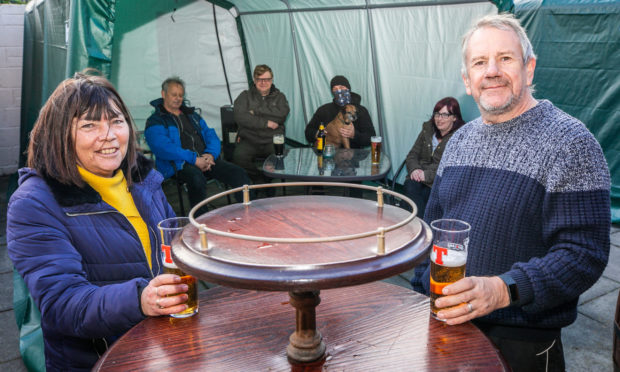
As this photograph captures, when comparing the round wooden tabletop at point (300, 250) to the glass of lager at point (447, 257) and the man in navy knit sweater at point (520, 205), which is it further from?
the man in navy knit sweater at point (520, 205)

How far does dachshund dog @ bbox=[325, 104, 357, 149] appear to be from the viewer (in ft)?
17.1

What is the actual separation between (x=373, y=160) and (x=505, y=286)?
297 centimetres

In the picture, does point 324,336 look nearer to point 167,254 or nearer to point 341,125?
point 167,254

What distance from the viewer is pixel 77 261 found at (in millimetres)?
1479

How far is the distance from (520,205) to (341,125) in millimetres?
3757

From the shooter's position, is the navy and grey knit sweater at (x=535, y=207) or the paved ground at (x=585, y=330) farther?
the paved ground at (x=585, y=330)

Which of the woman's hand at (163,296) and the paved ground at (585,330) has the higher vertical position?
the woman's hand at (163,296)

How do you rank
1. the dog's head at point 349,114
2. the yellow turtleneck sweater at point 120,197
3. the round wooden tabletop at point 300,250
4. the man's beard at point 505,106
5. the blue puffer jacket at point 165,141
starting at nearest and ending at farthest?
1. the round wooden tabletop at point 300,250
2. the man's beard at point 505,106
3. the yellow turtleneck sweater at point 120,197
4. the blue puffer jacket at point 165,141
5. the dog's head at point 349,114

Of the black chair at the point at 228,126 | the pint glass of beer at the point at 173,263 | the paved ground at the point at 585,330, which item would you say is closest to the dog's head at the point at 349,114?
the black chair at the point at 228,126

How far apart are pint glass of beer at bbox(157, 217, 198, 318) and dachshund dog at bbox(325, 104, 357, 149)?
3893 mm

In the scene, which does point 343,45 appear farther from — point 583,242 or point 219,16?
point 583,242

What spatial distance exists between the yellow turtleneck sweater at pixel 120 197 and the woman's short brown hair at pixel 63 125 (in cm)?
9

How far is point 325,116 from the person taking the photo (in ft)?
19.1

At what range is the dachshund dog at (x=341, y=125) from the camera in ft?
17.1
